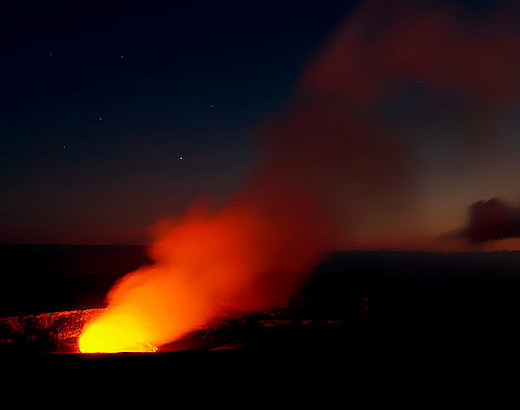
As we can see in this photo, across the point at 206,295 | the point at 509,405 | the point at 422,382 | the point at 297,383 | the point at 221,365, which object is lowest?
the point at 509,405

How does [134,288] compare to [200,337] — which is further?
[134,288]

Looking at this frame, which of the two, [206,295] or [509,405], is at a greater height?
[206,295]

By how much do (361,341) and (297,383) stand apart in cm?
164

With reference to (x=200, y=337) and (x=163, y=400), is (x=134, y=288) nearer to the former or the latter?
(x=200, y=337)

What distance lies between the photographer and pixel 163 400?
206 inches

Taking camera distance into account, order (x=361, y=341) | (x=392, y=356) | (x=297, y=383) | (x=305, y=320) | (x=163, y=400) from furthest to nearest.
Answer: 1. (x=305, y=320)
2. (x=361, y=341)
3. (x=392, y=356)
4. (x=297, y=383)
5. (x=163, y=400)

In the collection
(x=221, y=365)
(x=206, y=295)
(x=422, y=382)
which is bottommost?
(x=422, y=382)

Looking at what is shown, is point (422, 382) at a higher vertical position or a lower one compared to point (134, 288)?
lower

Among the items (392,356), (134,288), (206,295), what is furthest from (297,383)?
(206,295)

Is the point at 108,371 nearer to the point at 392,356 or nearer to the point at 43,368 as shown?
the point at 43,368

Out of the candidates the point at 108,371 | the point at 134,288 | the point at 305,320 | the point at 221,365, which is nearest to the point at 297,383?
the point at 221,365

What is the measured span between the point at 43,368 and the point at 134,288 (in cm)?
578

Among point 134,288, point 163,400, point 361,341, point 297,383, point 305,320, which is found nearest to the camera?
point 163,400

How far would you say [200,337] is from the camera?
33.4 ft
